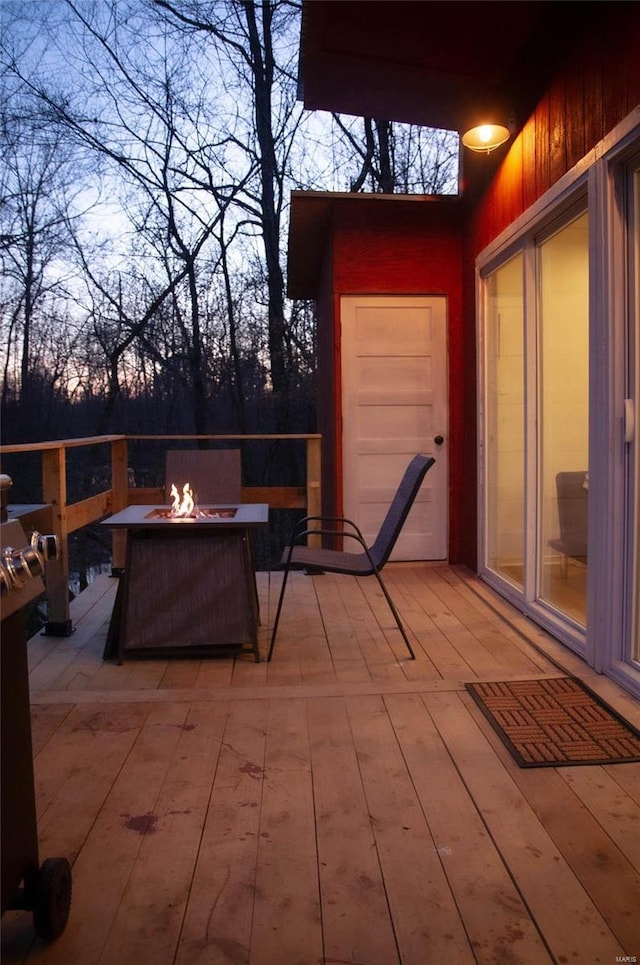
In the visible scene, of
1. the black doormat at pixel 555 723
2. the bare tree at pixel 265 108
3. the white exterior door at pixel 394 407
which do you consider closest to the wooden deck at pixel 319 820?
the black doormat at pixel 555 723

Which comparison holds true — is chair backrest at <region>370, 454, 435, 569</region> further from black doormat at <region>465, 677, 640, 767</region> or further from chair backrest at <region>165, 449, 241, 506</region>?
chair backrest at <region>165, 449, 241, 506</region>

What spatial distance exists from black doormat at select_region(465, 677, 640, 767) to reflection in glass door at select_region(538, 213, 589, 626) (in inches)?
24.4

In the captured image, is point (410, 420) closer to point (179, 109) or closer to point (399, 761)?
point (399, 761)

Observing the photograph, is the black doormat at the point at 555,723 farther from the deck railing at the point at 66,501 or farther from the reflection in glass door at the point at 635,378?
the deck railing at the point at 66,501

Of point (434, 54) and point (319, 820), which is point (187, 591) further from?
point (434, 54)

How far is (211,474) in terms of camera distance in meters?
4.49

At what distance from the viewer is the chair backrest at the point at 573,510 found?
3.41m

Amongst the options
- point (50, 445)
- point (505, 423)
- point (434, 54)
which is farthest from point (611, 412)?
point (50, 445)

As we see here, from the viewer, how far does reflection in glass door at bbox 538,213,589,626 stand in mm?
3371

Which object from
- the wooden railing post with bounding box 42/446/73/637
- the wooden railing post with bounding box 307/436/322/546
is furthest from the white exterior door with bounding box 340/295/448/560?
the wooden railing post with bounding box 42/446/73/637

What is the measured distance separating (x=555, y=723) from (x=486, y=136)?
2939 mm

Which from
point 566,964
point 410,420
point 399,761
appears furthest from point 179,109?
point 566,964

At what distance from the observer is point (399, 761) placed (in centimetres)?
230

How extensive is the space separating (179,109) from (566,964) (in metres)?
12.5
